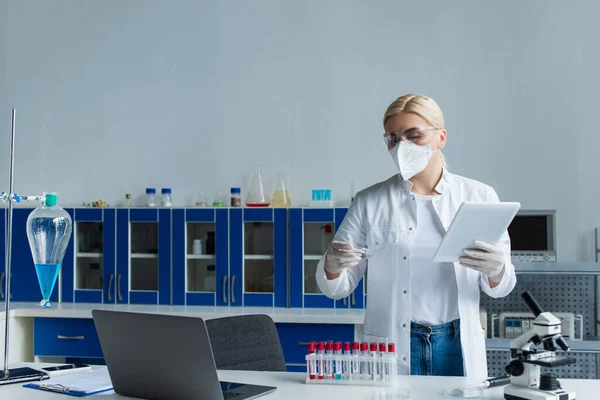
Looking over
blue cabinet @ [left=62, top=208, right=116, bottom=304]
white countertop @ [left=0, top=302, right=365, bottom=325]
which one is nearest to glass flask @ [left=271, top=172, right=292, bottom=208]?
white countertop @ [left=0, top=302, right=365, bottom=325]

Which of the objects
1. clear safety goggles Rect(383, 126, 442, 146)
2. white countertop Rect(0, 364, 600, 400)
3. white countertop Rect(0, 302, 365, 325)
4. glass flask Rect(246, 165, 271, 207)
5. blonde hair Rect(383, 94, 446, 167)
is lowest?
white countertop Rect(0, 302, 365, 325)

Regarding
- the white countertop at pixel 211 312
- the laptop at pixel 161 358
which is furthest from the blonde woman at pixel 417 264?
the white countertop at pixel 211 312

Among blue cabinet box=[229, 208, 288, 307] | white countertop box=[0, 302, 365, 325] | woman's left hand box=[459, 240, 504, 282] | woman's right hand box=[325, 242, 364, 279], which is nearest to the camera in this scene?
woman's left hand box=[459, 240, 504, 282]

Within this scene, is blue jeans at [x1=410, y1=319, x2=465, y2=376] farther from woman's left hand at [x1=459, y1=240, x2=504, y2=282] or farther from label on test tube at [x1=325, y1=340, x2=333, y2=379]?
label on test tube at [x1=325, y1=340, x2=333, y2=379]

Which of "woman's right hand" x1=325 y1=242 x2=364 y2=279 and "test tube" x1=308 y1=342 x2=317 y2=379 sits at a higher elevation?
"woman's right hand" x1=325 y1=242 x2=364 y2=279

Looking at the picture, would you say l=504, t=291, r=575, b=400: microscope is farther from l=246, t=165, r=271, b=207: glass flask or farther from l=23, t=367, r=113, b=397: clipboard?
l=246, t=165, r=271, b=207: glass flask

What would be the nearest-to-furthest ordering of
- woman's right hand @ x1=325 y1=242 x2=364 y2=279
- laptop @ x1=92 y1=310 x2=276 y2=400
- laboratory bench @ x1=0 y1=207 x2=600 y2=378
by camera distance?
laptop @ x1=92 y1=310 x2=276 y2=400 → woman's right hand @ x1=325 y1=242 x2=364 y2=279 → laboratory bench @ x1=0 y1=207 x2=600 y2=378

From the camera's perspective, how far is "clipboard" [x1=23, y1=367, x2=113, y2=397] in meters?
1.79

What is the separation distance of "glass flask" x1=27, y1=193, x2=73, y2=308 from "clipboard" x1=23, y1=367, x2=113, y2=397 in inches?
8.4

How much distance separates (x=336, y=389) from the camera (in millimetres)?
1774

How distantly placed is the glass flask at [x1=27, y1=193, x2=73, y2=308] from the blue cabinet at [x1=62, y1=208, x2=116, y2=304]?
2.24 m

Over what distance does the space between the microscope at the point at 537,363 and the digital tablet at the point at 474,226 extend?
30 cm

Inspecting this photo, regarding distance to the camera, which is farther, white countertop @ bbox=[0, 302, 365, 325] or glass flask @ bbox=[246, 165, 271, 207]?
glass flask @ bbox=[246, 165, 271, 207]

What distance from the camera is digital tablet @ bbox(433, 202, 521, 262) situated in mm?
1799
